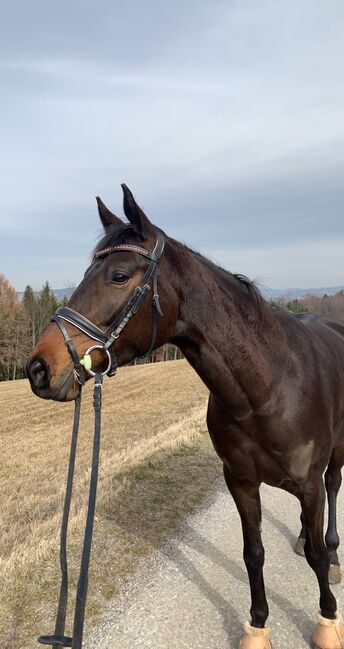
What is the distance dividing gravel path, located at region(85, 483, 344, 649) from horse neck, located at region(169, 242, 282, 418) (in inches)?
72.4

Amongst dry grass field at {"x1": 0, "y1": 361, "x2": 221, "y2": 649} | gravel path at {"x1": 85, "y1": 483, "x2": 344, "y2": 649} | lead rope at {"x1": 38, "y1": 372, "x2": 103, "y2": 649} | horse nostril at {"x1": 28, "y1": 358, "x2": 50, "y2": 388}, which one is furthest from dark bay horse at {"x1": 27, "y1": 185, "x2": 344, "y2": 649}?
dry grass field at {"x1": 0, "y1": 361, "x2": 221, "y2": 649}

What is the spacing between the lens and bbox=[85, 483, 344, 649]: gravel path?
3.36 meters

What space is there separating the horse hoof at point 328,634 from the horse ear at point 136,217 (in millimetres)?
3064

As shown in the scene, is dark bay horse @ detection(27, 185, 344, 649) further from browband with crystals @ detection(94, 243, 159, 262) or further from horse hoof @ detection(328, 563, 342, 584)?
horse hoof @ detection(328, 563, 342, 584)

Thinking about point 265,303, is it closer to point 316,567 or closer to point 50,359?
point 50,359

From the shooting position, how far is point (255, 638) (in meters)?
3.22

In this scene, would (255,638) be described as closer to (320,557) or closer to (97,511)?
(320,557)

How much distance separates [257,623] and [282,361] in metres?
1.97

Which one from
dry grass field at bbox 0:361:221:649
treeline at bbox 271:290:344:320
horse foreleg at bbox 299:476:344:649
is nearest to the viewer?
horse foreleg at bbox 299:476:344:649

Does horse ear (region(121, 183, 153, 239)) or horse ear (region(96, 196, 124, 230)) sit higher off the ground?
horse ear (region(96, 196, 124, 230))

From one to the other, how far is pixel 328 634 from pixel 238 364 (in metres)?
2.15

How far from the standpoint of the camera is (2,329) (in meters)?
47.3

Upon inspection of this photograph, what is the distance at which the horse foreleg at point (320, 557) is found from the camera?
10.2ft

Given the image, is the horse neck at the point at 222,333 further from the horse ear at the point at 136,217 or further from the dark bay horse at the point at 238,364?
the horse ear at the point at 136,217
